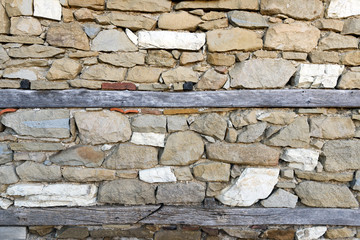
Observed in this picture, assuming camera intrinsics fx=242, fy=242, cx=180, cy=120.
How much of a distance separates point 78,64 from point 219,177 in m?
1.40

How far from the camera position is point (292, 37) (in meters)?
1.87

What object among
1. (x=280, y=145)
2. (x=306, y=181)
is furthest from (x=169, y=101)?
(x=306, y=181)

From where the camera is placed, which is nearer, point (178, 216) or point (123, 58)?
point (123, 58)

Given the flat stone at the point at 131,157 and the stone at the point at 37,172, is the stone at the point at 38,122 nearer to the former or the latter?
the stone at the point at 37,172

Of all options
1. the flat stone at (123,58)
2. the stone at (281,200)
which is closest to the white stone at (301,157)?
the stone at (281,200)

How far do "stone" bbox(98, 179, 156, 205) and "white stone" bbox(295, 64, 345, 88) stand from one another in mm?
1459

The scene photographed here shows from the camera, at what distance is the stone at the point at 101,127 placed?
1.87 meters

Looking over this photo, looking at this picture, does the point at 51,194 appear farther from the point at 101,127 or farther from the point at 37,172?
the point at 101,127

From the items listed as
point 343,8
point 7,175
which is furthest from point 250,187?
point 7,175

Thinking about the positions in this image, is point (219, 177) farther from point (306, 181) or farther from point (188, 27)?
point (188, 27)

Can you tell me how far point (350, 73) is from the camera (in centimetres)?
191

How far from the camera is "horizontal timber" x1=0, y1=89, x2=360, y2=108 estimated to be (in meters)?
1.83

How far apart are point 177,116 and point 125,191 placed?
2.42 ft

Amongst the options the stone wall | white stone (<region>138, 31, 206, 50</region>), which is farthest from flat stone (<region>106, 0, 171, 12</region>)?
white stone (<region>138, 31, 206, 50</region>)
